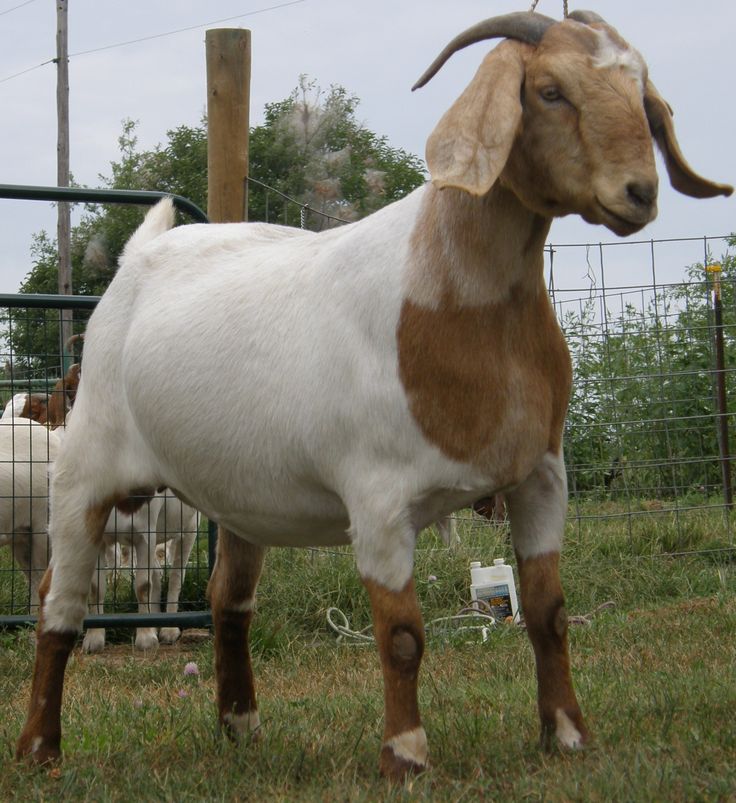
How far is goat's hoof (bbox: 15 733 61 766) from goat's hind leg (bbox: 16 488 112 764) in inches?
1.0

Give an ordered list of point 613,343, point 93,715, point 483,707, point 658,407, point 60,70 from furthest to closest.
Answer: point 60,70 < point 658,407 < point 613,343 < point 93,715 < point 483,707

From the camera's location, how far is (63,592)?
411 cm

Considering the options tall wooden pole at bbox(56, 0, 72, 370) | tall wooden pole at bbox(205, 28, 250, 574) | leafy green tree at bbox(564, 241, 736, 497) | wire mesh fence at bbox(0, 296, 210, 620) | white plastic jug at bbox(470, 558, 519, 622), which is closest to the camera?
tall wooden pole at bbox(205, 28, 250, 574)

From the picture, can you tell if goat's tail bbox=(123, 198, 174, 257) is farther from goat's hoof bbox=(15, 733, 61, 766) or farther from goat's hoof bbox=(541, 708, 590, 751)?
goat's hoof bbox=(541, 708, 590, 751)

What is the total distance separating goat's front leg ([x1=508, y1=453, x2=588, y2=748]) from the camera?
11.4 feet

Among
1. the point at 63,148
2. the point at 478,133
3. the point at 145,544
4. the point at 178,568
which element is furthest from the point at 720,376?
the point at 63,148

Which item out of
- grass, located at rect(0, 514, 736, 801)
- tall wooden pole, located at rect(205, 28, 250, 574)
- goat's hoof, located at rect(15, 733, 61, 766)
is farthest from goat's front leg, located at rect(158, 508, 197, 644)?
goat's hoof, located at rect(15, 733, 61, 766)

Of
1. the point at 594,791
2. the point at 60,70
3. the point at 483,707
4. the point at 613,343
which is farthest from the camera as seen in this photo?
the point at 60,70

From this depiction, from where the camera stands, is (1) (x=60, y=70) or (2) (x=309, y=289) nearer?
(2) (x=309, y=289)

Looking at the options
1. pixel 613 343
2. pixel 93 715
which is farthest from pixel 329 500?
pixel 613 343

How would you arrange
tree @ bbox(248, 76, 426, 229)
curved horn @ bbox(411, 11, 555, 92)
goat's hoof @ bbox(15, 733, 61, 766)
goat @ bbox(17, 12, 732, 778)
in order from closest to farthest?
goat @ bbox(17, 12, 732, 778) → curved horn @ bbox(411, 11, 555, 92) → goat's hoof @ bbox(15, 733, 61, 766) → tree @ bbox(248, 76, 426, 229)

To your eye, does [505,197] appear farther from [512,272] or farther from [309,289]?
[309,289]

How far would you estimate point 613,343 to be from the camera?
868cm

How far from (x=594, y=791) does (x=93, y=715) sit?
2357 millimetres
